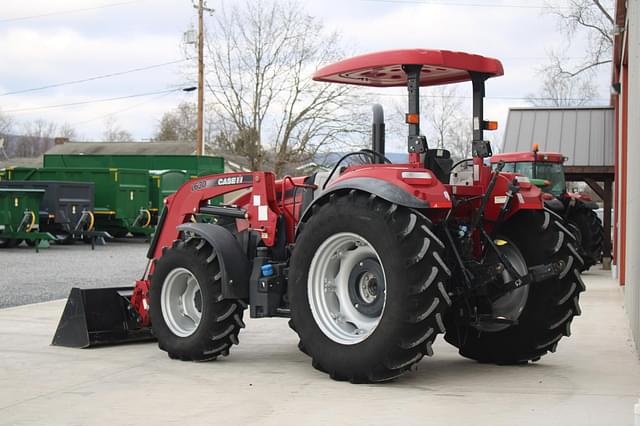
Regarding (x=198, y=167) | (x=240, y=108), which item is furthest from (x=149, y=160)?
(x=240, y=108)

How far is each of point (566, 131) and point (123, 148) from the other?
148ft

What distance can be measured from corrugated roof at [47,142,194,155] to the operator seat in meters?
55.1

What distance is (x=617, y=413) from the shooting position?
6.38m

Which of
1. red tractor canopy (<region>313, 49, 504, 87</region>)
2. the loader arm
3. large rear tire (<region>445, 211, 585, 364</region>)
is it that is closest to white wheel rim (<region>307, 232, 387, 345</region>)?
large rear tire (<region>445, 211, 585, 364</region>)

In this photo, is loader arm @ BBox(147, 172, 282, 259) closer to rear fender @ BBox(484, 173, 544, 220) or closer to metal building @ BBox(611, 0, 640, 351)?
rear fender @ BBox(484, 173, 544, 220)

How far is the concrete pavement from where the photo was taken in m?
6.28

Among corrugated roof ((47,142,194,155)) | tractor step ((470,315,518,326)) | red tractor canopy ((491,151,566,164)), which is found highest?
corrugated roof ((47,142,194,155))

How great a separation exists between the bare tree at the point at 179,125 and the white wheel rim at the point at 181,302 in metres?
70.5

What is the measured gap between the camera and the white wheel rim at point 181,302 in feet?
29.2

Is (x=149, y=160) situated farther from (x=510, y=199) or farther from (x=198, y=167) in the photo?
(x=510, y=199)

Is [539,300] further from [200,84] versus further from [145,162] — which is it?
Result: [200,84]

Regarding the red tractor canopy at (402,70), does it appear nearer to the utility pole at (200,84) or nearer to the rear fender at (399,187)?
the rear fender at (399,187)

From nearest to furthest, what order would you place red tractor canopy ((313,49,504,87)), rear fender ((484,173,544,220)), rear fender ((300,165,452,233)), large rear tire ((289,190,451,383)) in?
1. large rear tire ((289,190,451,383))
2. rear fender ((300,165,452,233))
3. red tractor canopy ((313,49,504,87))
4. rear fender ((484,173,544,220))

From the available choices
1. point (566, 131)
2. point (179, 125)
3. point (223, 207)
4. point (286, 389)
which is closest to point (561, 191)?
point (566, 131)
